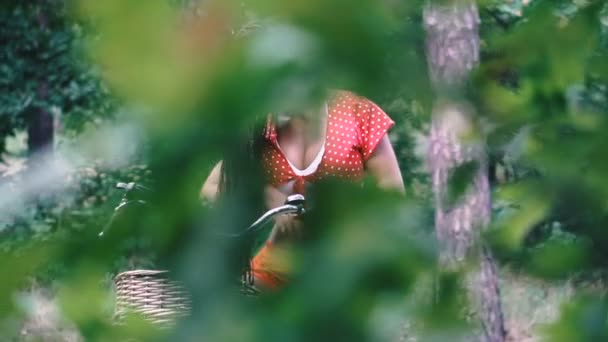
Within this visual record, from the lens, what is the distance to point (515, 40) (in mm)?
1032

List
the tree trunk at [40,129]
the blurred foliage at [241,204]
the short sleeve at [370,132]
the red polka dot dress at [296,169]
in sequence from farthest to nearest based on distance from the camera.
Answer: the tree trunk at [40,129], the short sleeve at [370,132], the red polka dot dress at [296,169], the blurred foliage at [241,204]

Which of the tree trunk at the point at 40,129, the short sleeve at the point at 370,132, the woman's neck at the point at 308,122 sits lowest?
the woman's neck at the point at 308,122

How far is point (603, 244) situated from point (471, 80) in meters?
0.19

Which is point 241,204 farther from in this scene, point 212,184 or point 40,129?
point 40,129

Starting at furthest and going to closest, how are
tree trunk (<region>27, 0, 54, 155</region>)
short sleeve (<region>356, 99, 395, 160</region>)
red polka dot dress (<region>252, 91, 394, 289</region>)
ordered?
tree trunk (<region>27, 0, 54, 155</region>) < short sleeve (<region>356, 99, 395, 160</region>) < red polka dot dress (<region>252, 91, 394, 289</region>)

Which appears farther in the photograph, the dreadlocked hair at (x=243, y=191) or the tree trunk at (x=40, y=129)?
the tree trunk at (x=40, y=129)

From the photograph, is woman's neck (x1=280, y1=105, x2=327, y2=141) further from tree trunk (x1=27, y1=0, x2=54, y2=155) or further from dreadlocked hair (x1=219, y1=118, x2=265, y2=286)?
tree trunk (x1=27, y1=0, x2=54, y2=155)

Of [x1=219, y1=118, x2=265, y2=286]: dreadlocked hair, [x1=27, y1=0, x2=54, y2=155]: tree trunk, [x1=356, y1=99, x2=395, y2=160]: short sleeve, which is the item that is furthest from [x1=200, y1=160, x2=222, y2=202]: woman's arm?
[x1=27, y1=0, x2=54, y2=155]: tree trunk

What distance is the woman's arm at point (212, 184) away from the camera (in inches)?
27.4

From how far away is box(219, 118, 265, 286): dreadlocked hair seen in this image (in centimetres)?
72

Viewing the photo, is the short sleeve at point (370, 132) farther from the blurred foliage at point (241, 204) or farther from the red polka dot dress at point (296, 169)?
the blurred foliage at point (241, 204)

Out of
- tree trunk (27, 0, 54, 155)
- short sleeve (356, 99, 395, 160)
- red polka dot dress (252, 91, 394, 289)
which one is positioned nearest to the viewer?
red polka dot dress (252, 91, 394, 289)

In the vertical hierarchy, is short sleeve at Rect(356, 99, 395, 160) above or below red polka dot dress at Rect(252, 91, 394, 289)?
above

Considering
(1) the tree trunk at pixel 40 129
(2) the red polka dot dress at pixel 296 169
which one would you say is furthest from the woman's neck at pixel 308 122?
(1) the tree trunk at pixel 40 129
